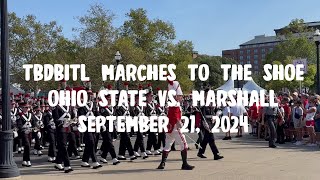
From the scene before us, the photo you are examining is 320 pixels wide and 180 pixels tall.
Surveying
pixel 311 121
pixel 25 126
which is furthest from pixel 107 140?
pixel 311 121

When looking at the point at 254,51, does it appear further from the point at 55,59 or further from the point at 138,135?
the point at 138,135

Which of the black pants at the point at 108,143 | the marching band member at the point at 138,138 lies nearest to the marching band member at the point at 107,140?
the black pants at the point at 108,143

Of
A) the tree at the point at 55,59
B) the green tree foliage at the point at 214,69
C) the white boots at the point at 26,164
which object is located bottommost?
the white boots at the point at 26,164

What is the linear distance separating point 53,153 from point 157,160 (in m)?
3.12

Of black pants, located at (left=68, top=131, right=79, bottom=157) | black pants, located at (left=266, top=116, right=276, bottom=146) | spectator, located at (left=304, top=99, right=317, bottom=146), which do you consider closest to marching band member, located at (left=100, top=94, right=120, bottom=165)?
black pants, located at (left=68, top=131, right=79, bottom=157)

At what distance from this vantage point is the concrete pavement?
35.4ft

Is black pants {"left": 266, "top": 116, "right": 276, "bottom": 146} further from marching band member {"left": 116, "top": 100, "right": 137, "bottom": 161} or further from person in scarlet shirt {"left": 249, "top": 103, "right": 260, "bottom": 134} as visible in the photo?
marching band member {"left": 116, "top": 100, "right": 137, "bottom": 161}

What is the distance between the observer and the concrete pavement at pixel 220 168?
35.4 feet

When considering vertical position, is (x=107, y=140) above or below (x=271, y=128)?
below

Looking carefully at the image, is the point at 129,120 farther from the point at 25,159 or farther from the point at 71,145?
the point at 25,159

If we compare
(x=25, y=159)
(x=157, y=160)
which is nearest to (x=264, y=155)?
(x=157, y=160)

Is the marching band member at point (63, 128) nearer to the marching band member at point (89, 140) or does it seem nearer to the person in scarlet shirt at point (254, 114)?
the marching band member at point (89, 140)

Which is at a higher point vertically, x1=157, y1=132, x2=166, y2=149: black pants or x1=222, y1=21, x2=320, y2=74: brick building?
x1=222, y1=21, x2=320, y2=74: brick building

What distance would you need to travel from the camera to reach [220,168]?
11.8 m
